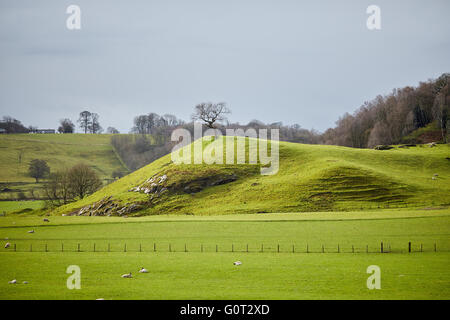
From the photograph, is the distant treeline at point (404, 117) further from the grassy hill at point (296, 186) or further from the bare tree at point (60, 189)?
the bare tree at point (60, 189)

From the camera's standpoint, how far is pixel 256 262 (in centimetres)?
4481

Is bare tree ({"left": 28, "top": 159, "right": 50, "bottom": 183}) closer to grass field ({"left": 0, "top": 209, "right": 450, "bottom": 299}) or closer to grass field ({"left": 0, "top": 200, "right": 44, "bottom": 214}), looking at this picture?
grass field ({"left": 0, "top": 200, "right": 44, "bottom": 214})

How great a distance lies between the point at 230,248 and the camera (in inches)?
2124

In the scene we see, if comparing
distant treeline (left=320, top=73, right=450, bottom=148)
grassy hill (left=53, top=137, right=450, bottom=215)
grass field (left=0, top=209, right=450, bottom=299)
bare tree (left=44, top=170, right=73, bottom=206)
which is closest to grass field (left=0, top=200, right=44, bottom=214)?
bare tree (left=44, top=170, right=73, bottom=206)

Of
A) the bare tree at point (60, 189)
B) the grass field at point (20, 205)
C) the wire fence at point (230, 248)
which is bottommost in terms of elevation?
the grass field at point (20, 205)

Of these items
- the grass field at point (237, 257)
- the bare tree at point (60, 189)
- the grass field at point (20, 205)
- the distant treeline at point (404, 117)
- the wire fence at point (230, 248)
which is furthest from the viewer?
the distant treeline at point (404, 117)

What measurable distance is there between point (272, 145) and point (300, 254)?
248 ft

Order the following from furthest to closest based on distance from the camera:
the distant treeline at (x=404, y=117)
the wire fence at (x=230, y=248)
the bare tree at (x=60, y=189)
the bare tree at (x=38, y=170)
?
the bare tree at (x=38, y=170) → the distant treeline at (x=404, y=117) → the bare tree at (x=60, y=189) → the wire fence at (x=230, y=248)

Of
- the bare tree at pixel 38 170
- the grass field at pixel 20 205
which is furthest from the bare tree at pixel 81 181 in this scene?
the bare tree at pixel 38 170

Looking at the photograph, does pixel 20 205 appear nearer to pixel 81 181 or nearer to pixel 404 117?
pixel 81 181

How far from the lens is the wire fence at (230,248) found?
5066cm

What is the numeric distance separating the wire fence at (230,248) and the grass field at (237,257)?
0.43 ft

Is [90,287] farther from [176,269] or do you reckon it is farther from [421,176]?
[421,176]
